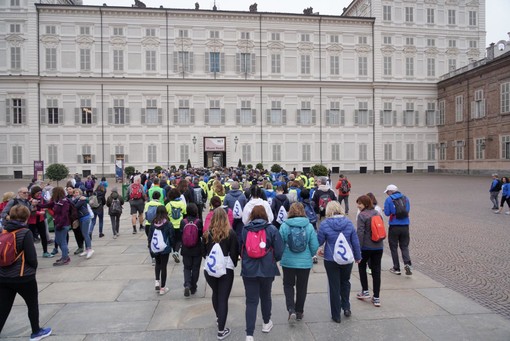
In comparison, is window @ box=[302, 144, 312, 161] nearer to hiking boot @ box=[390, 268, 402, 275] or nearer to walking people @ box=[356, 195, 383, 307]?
hiking boot @ box=[390, 268, 402, 275]

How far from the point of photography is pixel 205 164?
4369cm

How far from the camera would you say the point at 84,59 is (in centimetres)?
4041

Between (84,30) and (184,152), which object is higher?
(84,30)

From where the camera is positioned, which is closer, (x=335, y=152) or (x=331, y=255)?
(x=331, y=255)

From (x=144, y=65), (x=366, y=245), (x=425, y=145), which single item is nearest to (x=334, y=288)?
(x=366, y=245)

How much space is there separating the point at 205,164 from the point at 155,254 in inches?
1479

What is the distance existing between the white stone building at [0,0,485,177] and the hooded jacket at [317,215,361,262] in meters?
36.9

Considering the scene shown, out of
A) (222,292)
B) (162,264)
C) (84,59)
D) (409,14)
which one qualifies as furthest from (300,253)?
(409,14)

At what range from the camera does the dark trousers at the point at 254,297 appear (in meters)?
4.67

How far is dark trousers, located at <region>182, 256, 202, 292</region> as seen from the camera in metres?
6.23

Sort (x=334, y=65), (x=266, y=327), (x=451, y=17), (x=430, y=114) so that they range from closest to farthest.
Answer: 1. (x=266, y=327)
2. (x=334, y=65)
3. (x=451, y=17)
4. (x=430, y=114)

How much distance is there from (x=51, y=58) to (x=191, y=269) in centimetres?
4247

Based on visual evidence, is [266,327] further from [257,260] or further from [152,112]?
[152,112]

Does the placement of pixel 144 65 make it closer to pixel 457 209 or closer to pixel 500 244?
pixel 457 209
